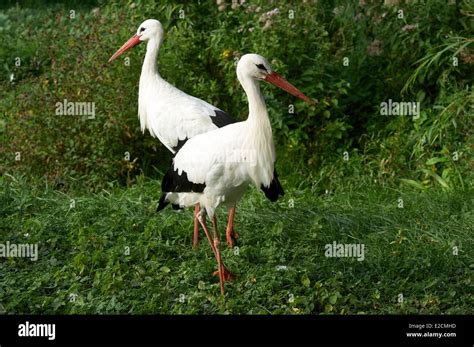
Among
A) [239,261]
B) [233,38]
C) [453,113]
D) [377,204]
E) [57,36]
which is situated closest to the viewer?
[239,261]

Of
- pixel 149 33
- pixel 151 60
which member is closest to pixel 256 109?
pixel 151 60

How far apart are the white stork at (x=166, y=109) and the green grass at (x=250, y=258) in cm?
55

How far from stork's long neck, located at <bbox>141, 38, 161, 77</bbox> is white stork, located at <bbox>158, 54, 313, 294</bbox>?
1.66 metres

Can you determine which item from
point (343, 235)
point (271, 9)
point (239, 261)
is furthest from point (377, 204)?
point (271, 9)

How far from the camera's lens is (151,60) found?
8.34 meters

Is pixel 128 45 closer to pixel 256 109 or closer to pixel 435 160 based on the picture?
pixel 256 109

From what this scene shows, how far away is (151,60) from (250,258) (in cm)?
214

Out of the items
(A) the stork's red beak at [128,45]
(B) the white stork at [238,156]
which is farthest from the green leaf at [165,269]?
(A) the stork's red beak at [128,45]

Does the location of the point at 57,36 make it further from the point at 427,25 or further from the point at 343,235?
the point at 343,235

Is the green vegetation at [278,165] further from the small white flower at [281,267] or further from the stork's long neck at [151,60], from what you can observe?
the stork's long neck at [151,60]

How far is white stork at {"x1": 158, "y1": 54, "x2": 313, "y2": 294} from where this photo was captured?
6477 mm

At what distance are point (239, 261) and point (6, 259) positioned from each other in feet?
5.28

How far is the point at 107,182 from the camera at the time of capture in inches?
345

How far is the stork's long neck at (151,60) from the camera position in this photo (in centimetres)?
832
